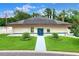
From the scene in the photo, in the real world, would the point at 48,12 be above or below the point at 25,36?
above

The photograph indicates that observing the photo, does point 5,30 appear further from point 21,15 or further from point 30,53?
point 30,53

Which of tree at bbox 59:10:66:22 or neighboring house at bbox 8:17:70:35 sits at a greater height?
tree at bbox 59:10:66:22

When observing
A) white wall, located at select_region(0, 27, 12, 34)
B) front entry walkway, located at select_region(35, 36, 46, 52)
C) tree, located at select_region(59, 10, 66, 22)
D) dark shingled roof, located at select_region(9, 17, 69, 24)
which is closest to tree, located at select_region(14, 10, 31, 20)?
dark shingled roof, located at select_region(9, 17, 69, 24)

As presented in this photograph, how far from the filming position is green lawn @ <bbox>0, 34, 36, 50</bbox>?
259 inches

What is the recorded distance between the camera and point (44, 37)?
660 cm

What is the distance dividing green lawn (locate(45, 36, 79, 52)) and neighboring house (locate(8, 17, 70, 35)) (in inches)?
3.8

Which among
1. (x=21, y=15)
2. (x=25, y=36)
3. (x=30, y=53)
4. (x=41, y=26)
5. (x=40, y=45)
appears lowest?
(x=30, y=53)

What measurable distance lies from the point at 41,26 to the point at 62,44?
381mm

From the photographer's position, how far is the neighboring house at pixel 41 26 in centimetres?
660

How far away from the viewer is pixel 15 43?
21.7ft

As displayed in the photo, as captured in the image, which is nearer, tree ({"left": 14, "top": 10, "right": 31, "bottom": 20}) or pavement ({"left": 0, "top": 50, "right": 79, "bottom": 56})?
pavement ({"left": 0, "top": 50, "right": 79, "bottom": 56})

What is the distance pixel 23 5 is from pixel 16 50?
626mm

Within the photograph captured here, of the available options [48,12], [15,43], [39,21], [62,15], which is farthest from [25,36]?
[62,15]

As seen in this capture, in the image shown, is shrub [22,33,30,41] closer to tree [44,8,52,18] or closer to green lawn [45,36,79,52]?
green lawn [45,36,79,52]
